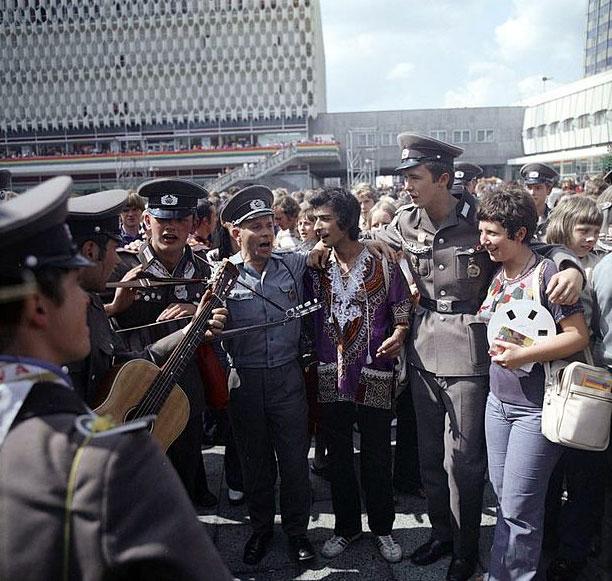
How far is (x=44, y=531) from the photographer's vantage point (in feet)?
3.34

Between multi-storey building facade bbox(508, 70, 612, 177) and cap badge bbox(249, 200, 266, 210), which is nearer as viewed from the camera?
cap badge bbox(249, 200, 266, 210)

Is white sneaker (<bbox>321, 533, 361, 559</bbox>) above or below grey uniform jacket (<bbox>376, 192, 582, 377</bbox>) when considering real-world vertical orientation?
below

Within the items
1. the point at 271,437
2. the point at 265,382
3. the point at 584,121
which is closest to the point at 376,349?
the point at 265,382

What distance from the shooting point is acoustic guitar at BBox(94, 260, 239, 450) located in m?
2.49

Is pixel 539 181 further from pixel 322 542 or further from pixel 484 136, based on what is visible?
pixel 484 136

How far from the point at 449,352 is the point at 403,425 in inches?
55.2

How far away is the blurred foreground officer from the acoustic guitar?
126 cm

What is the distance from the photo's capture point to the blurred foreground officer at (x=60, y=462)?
1021 mm

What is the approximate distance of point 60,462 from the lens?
1.04 meters

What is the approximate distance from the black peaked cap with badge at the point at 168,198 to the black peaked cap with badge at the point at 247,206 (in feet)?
0.87

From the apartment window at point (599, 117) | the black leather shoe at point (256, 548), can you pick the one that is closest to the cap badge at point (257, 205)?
the black leather shoe at point (256, 548)

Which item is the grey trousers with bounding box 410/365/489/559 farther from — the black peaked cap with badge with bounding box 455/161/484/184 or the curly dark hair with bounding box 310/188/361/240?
the black peaked cap with badge with bounding box 455/161/484/184

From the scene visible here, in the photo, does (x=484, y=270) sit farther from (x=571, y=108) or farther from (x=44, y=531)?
(x=571, y=108)

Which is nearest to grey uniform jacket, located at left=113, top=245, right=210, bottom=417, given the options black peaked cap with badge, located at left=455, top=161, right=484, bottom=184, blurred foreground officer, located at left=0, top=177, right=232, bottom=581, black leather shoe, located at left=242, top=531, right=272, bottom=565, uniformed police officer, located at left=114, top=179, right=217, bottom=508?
uniformed police officer, located at left=114, top=179, right=217, bottom=508
